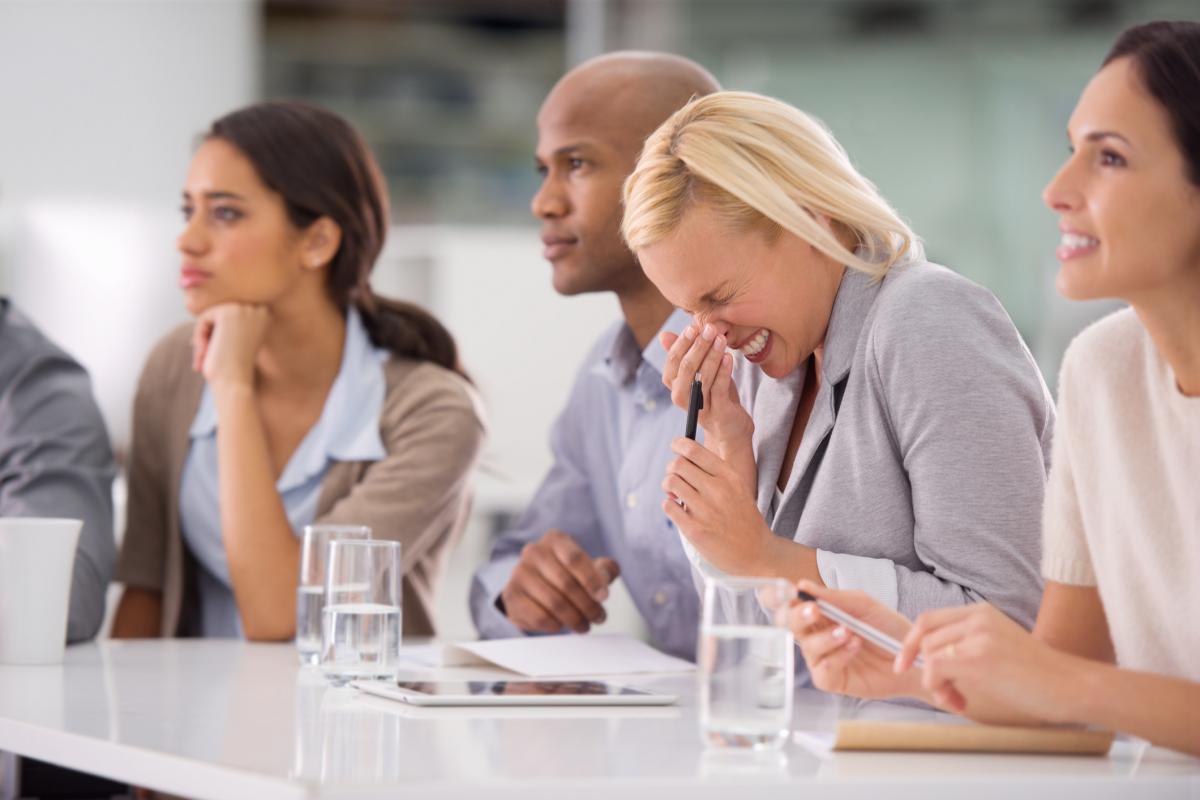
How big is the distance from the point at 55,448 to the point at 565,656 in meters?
0.85

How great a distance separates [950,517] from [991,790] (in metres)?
0.50

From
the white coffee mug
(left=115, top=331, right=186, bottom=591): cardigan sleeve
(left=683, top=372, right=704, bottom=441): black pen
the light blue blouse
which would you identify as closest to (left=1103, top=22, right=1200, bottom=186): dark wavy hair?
(left=683, top=372, right=704, bottom=441): black pen

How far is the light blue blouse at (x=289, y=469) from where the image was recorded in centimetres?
222

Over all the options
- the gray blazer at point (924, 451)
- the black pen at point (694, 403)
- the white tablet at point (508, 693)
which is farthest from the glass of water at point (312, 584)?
the gray blazer at point (924, 451)

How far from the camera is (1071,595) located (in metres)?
1.28

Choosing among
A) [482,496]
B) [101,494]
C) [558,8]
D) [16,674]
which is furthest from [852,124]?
[16,674]

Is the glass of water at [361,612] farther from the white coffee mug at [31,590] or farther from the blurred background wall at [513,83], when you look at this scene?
the blurred background wall at [513,83]

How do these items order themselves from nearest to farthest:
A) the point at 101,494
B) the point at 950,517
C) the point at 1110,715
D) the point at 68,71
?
the point at 1110,715
the point at 950,517
the point at 101,494
the point at 68,71

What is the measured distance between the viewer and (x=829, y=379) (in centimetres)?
155

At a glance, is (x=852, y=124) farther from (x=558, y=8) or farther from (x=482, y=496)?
(x=482, y=496)

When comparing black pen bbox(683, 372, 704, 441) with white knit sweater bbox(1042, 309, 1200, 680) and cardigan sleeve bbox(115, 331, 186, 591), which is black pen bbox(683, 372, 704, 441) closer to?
white knit sweater bbox(1042, 309, 1200, 680)

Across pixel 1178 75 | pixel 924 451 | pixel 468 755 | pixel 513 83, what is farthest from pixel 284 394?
pixel 513 83

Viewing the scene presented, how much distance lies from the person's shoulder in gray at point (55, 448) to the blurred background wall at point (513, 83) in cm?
397

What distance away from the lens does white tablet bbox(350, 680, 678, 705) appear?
4.24ft
